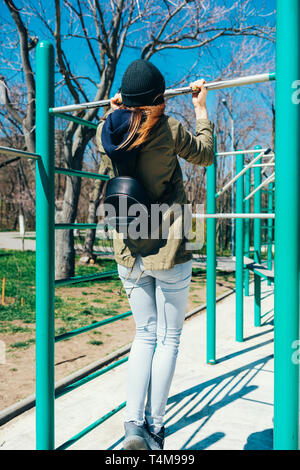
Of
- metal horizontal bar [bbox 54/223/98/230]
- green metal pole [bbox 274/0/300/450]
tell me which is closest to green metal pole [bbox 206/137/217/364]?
metal horizontal bar [bbox 54/223/98/230]

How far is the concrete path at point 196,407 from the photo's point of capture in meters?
1.93

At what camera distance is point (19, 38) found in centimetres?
689

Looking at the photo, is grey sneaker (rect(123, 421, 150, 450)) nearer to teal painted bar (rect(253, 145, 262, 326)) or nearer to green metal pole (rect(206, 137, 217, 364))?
green metal pole (rect(206, 137, 217, 364))

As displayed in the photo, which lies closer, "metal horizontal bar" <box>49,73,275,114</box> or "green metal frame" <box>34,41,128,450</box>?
"metal horizontal bar" <box>49,73,275,114</box>

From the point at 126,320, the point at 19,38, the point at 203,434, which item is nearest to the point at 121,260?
the point at 203,434

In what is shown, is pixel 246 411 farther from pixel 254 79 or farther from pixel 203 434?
pixel 254 79

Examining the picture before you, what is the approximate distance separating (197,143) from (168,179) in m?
0.17

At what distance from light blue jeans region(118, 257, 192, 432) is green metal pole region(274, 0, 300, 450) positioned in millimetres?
579

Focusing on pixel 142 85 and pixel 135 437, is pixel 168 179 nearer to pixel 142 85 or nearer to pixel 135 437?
pixel 142 85

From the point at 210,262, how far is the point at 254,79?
1.93m

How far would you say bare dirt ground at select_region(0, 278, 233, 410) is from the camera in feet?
8.66

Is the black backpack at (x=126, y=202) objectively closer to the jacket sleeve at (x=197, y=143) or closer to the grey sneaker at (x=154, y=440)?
the jacket sleeve at (x=197, y=143)

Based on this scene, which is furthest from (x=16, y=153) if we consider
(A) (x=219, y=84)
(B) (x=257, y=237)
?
(B) (x=257, y=237)

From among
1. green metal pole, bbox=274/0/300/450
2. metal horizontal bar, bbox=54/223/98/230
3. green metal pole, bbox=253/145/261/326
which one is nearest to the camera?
green metal pole, bbox=274/0/300/450
